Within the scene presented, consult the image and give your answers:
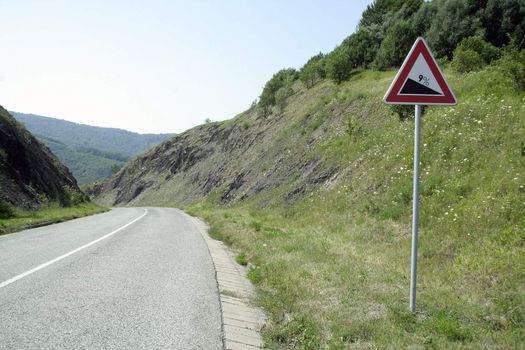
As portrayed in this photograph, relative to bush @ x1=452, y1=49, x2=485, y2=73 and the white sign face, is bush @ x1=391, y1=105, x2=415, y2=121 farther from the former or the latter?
the white sign face

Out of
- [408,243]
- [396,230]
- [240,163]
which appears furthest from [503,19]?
[408,243]

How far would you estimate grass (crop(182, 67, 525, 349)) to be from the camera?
490 centimetres

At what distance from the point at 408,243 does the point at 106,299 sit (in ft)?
21.6

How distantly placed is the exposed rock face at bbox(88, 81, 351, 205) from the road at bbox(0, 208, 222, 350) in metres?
12.4

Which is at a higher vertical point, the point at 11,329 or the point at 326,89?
the point at 326,89

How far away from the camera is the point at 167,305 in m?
5.88

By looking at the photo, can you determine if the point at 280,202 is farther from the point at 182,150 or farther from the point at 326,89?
the point at 182,150

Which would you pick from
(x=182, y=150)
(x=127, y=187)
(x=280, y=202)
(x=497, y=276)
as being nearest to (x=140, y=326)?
(x=497, y=276)

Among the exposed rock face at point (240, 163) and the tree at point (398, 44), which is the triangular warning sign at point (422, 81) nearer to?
the exposed rock face at point (240, 163)

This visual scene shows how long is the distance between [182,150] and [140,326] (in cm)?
8688

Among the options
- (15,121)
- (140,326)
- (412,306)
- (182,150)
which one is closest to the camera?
(140,326)

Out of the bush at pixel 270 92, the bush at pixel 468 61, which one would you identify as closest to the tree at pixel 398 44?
A: the bush at pixel 270 92

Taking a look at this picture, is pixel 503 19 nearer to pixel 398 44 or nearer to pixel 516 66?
pixel 398 44

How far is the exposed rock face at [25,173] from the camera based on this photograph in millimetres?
25484
